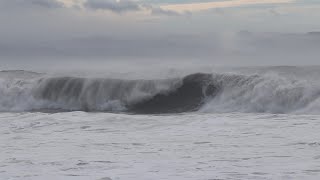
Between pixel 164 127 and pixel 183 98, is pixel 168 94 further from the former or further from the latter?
pixel 164 127

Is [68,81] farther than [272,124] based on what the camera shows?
Yes

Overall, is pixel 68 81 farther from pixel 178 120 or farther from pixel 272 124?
pixel 272 124

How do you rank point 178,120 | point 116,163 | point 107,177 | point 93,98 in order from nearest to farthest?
point 107,177
point 116,163
point 178,120
point 93,98

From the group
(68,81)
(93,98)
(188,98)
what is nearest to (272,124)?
(188,98)

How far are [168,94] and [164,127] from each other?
22.8ft

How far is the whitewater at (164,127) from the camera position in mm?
6816

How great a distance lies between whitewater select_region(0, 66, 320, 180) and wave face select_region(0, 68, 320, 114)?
31 mm

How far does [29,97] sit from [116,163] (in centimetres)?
1240

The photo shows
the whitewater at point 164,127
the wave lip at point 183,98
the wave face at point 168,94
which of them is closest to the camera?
the whitewater at point 164,127

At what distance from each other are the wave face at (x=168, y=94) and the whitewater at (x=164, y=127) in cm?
3

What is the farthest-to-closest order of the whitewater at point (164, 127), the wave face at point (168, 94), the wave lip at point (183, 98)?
the wave lip at point (183, 98), the wave face at point (168, 94), the whitewater at point (164, 127)

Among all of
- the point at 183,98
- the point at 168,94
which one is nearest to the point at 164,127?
the point at 183,98

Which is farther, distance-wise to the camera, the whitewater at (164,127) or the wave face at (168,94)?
the wave face at (168,94)

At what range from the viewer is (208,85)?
1728 centimetres
